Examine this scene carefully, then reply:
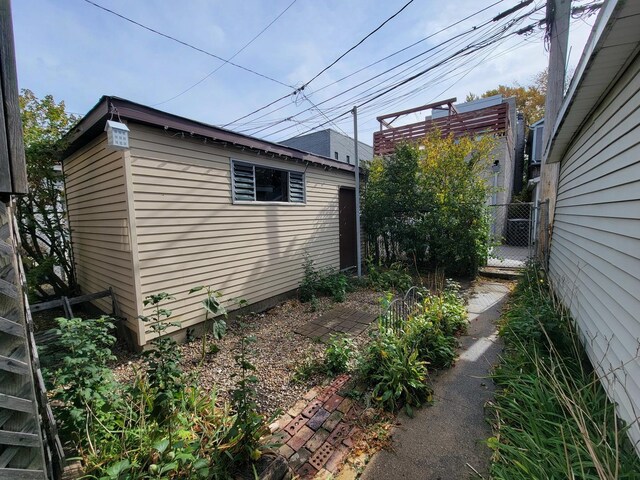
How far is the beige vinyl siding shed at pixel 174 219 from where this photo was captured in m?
3.49

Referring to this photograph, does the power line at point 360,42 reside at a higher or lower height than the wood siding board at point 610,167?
higher

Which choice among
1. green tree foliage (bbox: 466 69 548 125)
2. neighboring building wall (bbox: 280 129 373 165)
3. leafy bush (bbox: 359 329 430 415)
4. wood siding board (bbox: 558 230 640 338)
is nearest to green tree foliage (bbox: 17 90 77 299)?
leafy bush (bbox: 359 329 430 415)

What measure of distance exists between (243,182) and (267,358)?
292cm

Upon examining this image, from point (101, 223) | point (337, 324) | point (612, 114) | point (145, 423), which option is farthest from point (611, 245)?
point (101, 223)

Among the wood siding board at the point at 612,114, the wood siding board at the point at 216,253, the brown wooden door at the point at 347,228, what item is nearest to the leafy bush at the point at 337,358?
the wood siding board at the point at 216,253

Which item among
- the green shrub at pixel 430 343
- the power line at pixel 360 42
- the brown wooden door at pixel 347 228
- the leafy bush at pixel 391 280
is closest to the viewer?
the green shrub at pixel 430 343

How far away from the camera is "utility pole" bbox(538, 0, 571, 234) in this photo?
4617mm

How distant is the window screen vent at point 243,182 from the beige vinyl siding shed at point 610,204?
4.27 meters

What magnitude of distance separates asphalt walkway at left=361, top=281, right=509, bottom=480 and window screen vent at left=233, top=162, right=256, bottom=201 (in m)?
3.92

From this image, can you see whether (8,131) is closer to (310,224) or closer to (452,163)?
(310,224)

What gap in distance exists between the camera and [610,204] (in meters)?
2.27

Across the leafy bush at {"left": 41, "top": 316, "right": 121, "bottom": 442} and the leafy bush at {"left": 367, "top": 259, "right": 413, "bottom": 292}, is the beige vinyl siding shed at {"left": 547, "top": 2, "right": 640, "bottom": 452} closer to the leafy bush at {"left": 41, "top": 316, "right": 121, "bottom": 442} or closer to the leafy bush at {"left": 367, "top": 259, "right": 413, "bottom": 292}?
the leafy bush at {"left": 367, "top": 259, "right": 413, "bottom": 292}

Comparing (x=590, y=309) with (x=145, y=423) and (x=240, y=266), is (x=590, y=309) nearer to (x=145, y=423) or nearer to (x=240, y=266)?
(x=145, y=423)

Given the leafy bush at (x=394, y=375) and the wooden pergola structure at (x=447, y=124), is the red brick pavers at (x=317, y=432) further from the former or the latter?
the wooden pergola structure at (x=447, y=124)
